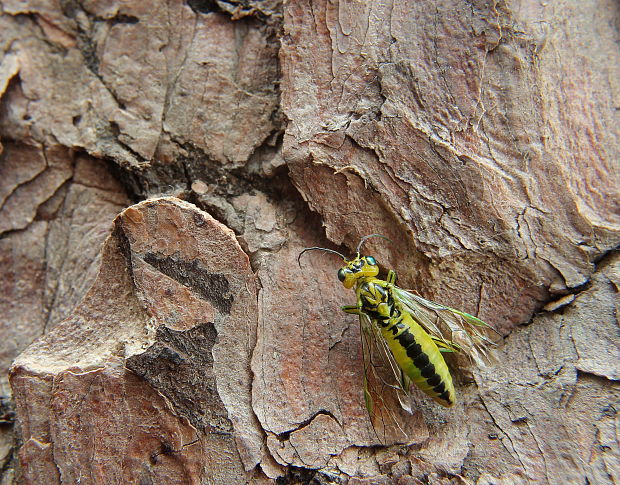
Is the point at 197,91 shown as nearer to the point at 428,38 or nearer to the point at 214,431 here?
the point at 428,38

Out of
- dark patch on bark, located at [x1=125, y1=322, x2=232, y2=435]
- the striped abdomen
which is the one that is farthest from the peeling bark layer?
the striped abdomen

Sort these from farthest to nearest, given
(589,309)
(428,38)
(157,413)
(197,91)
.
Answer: (197,91)
(428,38)
(589,309)
(157,413)

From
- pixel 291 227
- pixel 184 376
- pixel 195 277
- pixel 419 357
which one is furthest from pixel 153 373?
pixel 419 357

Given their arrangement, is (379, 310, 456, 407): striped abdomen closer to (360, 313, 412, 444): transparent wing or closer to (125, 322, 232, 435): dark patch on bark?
(360, 313, 412, 444): transparent wing

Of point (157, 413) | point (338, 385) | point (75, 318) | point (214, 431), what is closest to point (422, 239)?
point (338, 385)

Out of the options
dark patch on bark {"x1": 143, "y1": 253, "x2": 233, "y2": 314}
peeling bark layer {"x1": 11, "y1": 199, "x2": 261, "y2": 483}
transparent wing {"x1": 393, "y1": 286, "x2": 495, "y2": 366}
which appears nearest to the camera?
peeling bark layer {"x1": 11, "y1": 199, "x2": 261, "y2": 483}

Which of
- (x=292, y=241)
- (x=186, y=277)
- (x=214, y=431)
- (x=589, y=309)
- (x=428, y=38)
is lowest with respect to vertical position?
(x=214, y=431)
